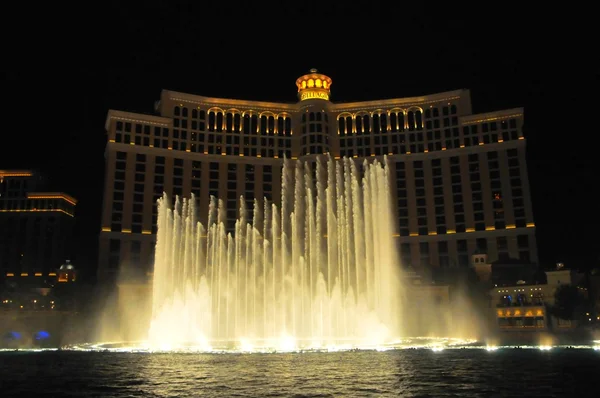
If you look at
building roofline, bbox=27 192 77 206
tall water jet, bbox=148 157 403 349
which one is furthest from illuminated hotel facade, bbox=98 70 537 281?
tall water jet, bbox=148 157 403 349

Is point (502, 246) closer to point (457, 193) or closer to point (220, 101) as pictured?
point (457, 193)

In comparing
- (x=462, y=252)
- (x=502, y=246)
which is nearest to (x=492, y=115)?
(x=502, y=246)

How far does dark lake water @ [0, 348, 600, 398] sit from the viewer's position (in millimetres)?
20125

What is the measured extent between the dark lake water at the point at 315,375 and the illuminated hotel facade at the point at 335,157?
54590 mm

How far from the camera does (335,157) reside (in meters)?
98.6

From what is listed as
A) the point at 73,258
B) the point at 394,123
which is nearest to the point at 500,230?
the point at 394,123

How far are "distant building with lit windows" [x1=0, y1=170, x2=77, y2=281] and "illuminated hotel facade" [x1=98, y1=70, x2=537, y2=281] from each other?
2359 centimetres

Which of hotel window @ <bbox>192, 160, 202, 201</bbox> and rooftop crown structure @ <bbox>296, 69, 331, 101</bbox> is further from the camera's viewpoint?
rooftop crown structure @ <bbox>296, 69, 331, 101</bbox>

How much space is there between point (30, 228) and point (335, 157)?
192 feet

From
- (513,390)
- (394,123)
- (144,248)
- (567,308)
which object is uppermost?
(394,123)

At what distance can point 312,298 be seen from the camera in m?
50.1

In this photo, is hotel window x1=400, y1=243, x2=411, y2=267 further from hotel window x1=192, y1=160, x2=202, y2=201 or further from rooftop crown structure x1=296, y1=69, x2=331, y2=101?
hotel window x1=192, y1=160, x2=202, y2=201

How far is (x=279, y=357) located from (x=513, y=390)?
14682 millimetres

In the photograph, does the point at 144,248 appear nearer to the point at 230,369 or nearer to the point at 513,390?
the point at 230,369
